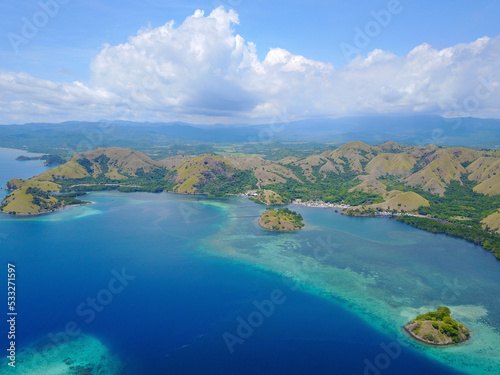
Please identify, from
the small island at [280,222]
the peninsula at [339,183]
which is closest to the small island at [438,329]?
the peninsula at [339,183]

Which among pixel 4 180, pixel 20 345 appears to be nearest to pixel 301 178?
pixel 20 345

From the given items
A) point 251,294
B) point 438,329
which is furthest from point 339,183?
point 438,329

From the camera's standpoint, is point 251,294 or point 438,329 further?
point 251,294

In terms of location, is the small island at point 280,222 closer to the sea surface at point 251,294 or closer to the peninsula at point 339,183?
the sea surface at point 251,294

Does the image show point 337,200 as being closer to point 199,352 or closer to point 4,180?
point 199,352

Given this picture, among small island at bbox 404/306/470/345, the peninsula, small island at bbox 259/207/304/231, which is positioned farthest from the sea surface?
the peninsula

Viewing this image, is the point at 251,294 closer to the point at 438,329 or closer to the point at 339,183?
the point at 438,329
